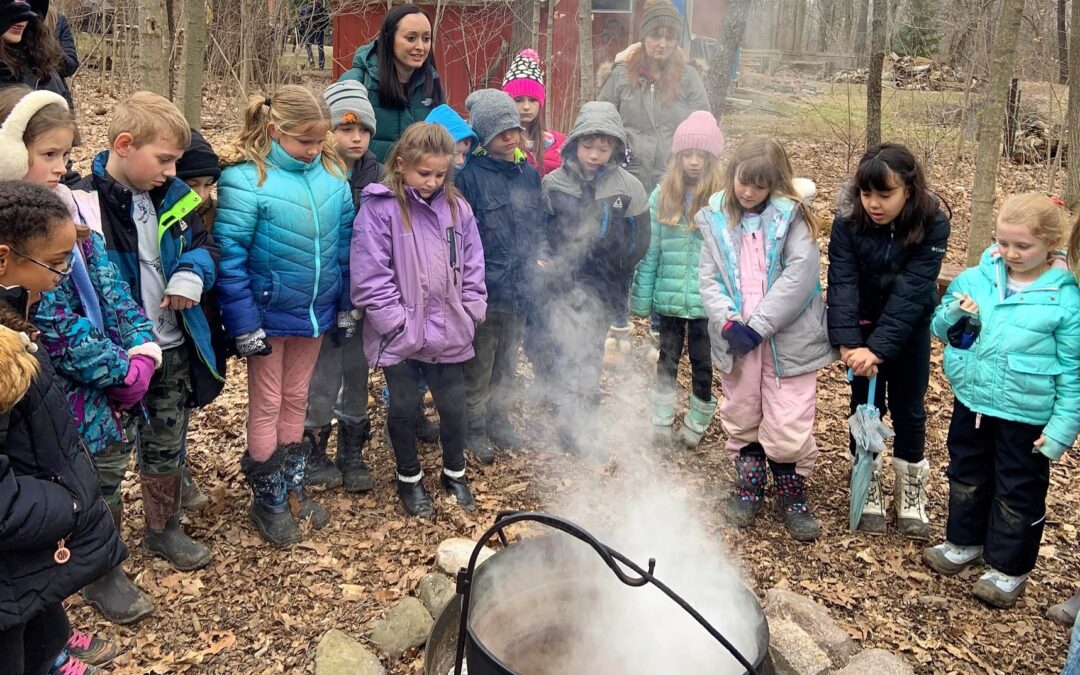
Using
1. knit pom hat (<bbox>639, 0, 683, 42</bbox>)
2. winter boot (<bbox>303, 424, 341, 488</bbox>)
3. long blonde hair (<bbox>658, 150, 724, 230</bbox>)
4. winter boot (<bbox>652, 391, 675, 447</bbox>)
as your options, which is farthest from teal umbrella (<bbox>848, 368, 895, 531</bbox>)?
winter boot (<bbox>303, 424, 341, 488</bbox>)

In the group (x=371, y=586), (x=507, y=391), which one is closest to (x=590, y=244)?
(x=507, y=391)

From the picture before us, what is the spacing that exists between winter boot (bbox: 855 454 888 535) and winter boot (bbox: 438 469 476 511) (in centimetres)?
217

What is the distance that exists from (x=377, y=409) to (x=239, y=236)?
2035mm

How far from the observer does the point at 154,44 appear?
18.4ft

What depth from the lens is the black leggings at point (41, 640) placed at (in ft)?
8.18

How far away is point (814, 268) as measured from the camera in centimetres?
416

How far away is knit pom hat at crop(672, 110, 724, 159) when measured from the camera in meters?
4.67

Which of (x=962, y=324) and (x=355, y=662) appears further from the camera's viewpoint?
(x=962, y=324)

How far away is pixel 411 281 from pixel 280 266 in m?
0.64

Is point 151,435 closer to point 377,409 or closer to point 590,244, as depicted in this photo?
point 377,409

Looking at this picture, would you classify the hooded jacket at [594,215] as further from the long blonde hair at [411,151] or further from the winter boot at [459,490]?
the winter boot at [459,490]

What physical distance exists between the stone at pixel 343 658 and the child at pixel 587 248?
2.14 meters

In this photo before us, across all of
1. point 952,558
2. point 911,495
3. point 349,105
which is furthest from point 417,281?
point 952,558

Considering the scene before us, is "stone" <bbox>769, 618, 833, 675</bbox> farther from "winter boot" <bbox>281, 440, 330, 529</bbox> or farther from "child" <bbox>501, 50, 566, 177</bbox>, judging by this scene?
"child" <bbox>501, 50, 566, 177</bbox>
